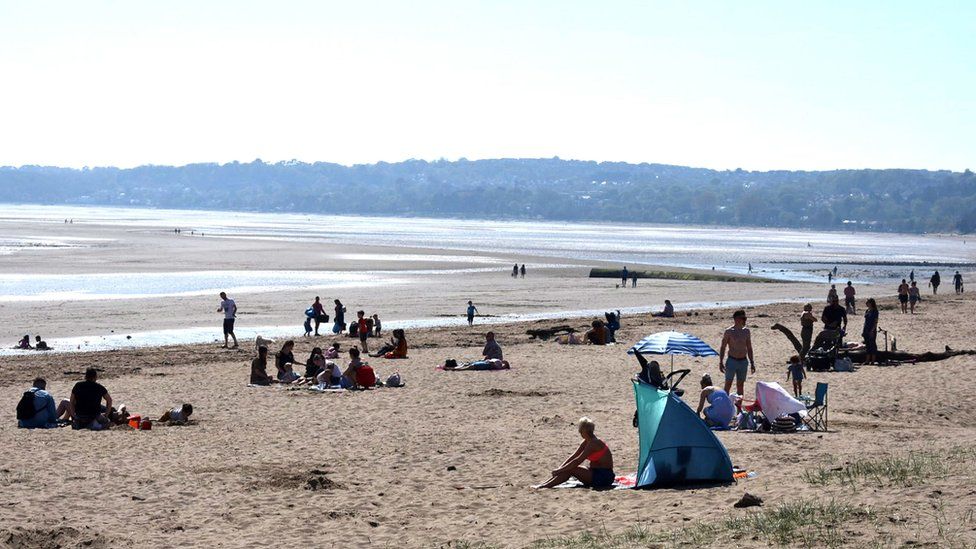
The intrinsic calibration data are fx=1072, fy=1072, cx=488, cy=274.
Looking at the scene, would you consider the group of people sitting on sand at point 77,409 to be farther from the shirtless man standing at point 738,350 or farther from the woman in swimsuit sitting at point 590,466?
the shirtless man standing at point 738,350

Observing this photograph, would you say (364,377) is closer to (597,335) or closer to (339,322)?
(597,335)

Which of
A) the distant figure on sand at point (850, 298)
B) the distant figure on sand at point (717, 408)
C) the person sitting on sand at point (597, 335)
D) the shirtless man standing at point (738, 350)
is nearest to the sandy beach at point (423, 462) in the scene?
the distant figure on sand at point (717, 408)

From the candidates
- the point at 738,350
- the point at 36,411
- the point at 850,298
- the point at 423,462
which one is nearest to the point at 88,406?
the point at 36,411

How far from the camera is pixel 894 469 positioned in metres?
9.51

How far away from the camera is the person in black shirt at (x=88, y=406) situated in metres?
14.0

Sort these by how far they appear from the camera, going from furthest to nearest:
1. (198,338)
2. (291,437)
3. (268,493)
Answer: (198,338) < (291,437) < (268,493)

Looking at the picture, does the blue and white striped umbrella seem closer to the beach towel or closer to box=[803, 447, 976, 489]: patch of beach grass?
the beach towel

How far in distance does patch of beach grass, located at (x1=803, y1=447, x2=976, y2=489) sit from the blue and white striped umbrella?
19.2 feet

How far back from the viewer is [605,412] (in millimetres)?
15391

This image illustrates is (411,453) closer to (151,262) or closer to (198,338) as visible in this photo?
(198,338)

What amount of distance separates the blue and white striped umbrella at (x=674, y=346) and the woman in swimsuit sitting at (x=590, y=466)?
226 inches

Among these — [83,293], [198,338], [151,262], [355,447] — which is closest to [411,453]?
[355,447]

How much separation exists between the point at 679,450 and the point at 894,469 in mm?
1909

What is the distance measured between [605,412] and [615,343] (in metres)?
9.76
